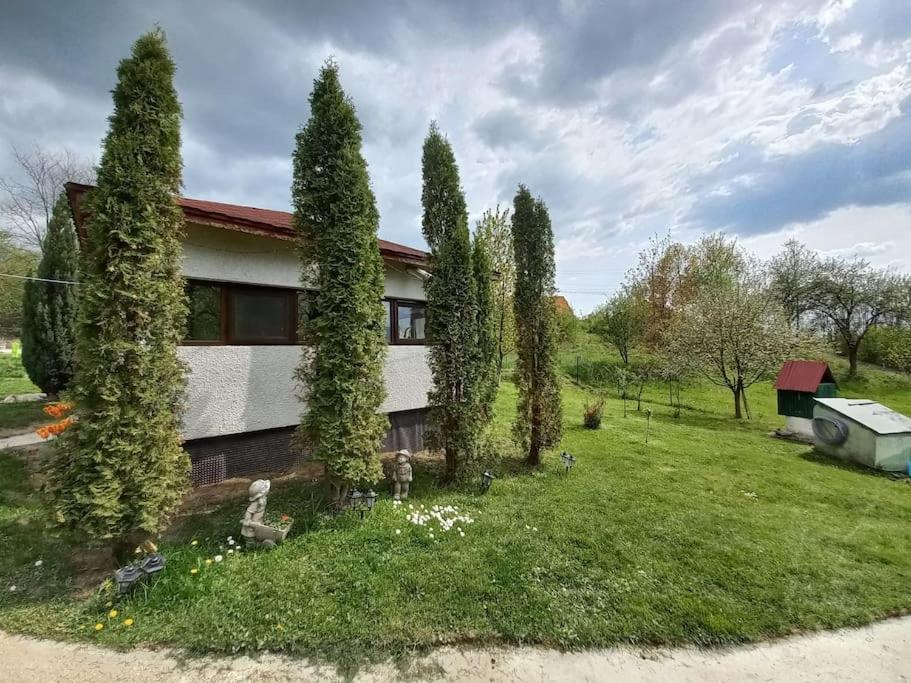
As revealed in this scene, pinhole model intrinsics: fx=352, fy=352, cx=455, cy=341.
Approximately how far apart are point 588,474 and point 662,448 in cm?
318

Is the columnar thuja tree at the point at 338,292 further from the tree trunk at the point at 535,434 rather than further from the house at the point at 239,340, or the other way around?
the tree trunk at the point at 535,434

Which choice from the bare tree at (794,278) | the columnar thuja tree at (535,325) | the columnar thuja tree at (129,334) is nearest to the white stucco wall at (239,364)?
the columnar thuja tree at (129,334)

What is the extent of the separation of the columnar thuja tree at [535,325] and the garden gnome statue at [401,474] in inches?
89.7

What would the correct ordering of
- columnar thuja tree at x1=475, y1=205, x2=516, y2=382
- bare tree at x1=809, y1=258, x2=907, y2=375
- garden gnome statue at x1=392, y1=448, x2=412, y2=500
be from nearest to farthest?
garden gnome statue at x1=392, y1=448, x2=412, y2=500
columnar thuja tree at x1=475, y1=205, x2=516, y2=382
bare tree at x1=809, y1=258, x2=907, y2=375

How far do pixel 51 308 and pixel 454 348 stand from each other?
39.7 ft

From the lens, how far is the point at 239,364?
534 centimetres

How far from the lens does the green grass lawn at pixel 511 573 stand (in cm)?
282

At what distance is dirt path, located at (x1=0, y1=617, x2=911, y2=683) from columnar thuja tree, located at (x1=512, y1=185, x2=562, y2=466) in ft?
12.2

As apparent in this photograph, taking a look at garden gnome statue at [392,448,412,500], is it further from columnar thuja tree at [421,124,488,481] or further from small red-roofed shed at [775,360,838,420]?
small red-roofed shed at [775,360,838,420]

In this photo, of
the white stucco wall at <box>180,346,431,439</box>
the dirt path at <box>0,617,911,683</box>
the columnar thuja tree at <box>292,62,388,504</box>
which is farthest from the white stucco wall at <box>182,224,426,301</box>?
the dirt path at <box>0,617,911,683</box>

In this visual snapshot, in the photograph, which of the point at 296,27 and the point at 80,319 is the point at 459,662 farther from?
the point at 296,27

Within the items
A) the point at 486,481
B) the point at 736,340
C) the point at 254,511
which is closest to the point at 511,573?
the point at 486,481

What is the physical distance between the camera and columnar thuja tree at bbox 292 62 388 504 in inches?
171

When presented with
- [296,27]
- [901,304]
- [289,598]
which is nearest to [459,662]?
[289,598]
